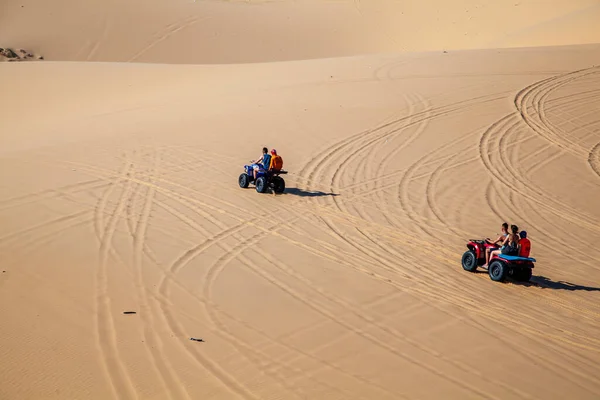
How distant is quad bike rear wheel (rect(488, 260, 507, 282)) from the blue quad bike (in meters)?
5.36

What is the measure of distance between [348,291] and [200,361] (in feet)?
9.38

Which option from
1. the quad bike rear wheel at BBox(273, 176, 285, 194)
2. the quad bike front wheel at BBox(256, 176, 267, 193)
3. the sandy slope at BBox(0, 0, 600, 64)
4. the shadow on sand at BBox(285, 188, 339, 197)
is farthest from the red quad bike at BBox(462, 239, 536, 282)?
the sandy slope at BBox(0, 0, 600, 64)

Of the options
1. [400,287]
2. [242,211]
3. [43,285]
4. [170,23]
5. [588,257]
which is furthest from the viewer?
[170,23]

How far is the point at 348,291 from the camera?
935 cm

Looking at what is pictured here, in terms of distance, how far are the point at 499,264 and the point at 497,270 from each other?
118mm

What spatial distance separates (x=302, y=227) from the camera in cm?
1213

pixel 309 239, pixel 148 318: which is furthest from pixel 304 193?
pixel 148 318

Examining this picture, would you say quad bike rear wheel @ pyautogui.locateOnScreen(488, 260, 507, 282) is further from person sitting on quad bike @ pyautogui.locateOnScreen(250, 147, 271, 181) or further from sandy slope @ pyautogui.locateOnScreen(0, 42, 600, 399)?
person sitting on quad bike @ pyautogui.locateOnScreen(250, 147, 271, 181)

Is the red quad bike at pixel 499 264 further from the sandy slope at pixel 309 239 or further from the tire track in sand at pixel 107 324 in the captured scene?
the tire track in sand at pixel 107 324

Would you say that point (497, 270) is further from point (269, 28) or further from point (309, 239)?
point (269, 28)

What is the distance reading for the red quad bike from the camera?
389 inches

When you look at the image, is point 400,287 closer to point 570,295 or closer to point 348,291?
point 348,291

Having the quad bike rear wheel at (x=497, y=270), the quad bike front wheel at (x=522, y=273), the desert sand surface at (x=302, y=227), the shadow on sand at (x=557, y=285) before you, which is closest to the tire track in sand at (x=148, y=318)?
the desert sand surface at (x=302, y=227)

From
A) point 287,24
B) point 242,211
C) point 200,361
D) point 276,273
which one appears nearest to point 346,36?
point 287,24
